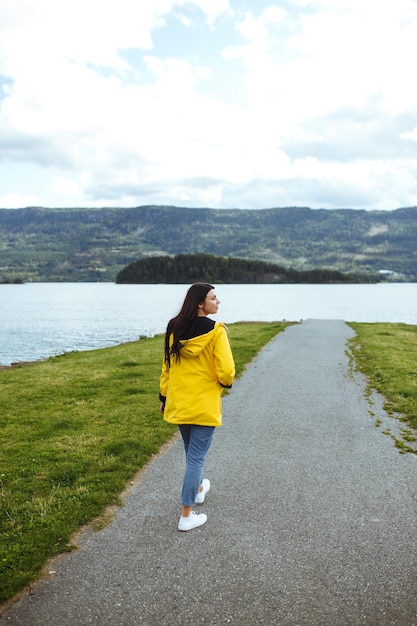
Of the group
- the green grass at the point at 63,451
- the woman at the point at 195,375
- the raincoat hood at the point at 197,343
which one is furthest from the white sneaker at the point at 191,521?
the raincoat hood at the point at 197,343

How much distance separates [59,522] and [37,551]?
64cm

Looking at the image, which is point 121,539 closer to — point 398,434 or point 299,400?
point 398,434

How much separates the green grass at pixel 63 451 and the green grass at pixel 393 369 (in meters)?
5.28

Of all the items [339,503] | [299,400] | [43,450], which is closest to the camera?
[339,503]

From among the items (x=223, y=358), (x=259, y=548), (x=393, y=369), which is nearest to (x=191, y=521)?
(x=259, y=548)

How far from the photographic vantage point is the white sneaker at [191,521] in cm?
570

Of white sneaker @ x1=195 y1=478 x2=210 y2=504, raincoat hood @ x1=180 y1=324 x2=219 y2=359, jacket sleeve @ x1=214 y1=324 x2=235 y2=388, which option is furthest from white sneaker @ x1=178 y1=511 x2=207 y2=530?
raincoat hood @ x1=180 y1=324 x2=219 y2=359

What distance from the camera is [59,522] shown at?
5812 mm

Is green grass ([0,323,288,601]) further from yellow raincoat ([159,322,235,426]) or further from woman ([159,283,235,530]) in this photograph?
yellow raincoat ([159,322,235,426])

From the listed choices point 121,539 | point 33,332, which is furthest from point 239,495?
point 33,332

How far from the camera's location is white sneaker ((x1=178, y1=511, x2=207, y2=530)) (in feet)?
18.7

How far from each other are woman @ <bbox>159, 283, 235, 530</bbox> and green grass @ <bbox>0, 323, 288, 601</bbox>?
1424 millimetres

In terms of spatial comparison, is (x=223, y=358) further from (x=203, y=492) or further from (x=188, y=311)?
(x=203, y=492)

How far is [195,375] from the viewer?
5.80 meters
